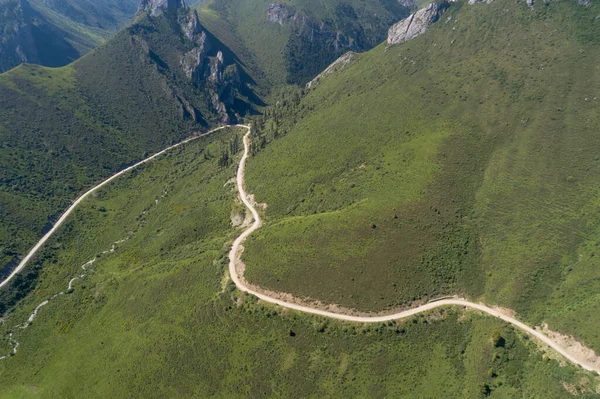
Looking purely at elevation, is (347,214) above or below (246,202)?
below

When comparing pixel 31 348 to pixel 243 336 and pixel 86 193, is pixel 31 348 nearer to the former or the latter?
pixel 243 336

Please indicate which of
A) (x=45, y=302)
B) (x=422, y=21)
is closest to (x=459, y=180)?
(x=422, y=21)

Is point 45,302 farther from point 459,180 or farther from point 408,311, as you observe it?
point 459,180

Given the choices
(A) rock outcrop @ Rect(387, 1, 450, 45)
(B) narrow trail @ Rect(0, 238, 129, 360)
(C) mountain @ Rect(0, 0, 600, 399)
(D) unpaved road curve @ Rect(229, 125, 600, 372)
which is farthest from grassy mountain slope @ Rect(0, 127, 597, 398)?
(A) rock outcrop @ Rect(387, 1, 450, 45)

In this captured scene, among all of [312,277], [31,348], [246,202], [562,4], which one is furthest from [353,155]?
[31,348]

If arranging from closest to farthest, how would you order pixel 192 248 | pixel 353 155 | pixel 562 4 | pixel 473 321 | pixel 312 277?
1. pixel 473 321
2. pixel 312 277
3. pixel 192 248
4. pixel 353 155
5. pixel 562 4

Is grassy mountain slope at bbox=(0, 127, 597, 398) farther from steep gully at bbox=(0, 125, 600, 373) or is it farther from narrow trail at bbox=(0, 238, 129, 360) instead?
steep gully at bbox=(0, 125, 600, 373)

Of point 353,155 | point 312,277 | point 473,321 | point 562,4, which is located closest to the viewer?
point 473,321
